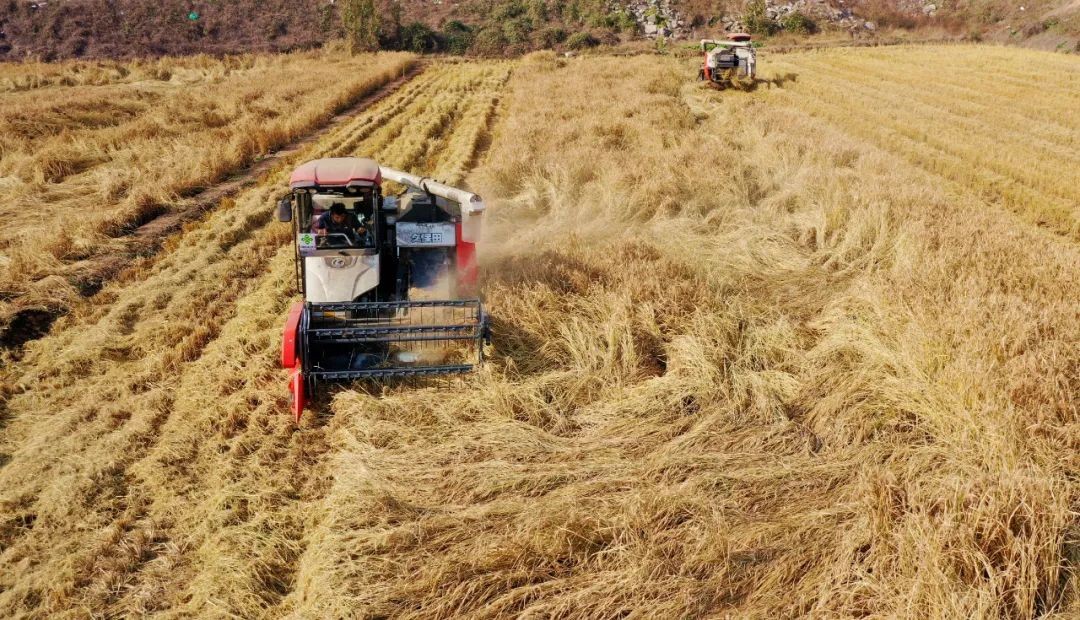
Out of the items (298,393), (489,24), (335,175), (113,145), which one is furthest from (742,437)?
(489,24)

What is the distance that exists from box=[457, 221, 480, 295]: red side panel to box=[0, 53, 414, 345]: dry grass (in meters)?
4.54

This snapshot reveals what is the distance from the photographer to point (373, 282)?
6.23 m

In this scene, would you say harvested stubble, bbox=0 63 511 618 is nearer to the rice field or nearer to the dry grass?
the rice field

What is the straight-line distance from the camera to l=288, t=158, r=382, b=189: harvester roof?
624cm

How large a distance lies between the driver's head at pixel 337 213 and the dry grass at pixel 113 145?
361 centimetres

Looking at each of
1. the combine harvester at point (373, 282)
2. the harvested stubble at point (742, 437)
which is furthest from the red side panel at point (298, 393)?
the harvested stubble at point (742, 437)

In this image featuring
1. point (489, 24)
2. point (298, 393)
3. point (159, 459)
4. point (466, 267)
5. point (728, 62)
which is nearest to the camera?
point (159, 459)

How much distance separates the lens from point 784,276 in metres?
7.34

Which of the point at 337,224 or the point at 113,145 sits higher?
the point at 113,145

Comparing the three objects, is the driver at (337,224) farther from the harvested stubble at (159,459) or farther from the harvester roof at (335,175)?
the harvested stubble at (159,459)

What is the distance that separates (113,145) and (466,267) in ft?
39.2

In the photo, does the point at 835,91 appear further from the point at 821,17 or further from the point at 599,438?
the point at 821,17

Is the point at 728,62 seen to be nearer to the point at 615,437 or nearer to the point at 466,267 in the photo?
the point at 466,267

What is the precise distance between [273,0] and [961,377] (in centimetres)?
5314
